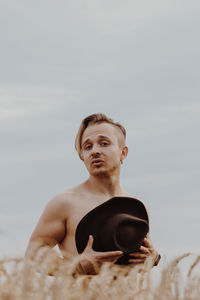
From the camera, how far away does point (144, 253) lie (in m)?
4.77

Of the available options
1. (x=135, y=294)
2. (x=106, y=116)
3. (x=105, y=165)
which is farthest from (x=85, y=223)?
(x=135, y=294)

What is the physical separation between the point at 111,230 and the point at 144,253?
353mm

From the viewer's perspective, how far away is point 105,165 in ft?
16.5

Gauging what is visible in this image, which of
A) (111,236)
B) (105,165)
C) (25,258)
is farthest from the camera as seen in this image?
(105,165)

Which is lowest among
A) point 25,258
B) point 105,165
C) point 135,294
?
point 135,294

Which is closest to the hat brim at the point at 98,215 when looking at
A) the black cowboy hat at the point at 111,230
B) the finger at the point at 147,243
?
the black cowboy hat at the point at 111,230

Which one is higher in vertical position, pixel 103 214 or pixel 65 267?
pixel 103 214

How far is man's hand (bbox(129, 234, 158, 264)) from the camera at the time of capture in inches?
184

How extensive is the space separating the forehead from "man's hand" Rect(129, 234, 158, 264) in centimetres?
101

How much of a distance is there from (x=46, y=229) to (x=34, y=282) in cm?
239

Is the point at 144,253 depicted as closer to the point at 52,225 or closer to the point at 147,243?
the point at 147,243

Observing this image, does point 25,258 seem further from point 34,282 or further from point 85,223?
point 85,223

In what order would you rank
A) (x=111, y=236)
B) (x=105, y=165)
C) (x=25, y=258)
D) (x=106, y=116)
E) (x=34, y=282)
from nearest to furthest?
(x=34, y=282) → (x=25, y=258) → (x=111, y=236) → (x=105, y=165) → (x=106, y=116)

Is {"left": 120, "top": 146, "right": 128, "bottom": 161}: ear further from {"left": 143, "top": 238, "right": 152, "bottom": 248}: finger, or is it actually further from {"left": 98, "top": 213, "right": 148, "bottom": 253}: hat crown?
{"left": 143, "top": 238, "right": 152, "bottom": 248}: finger
